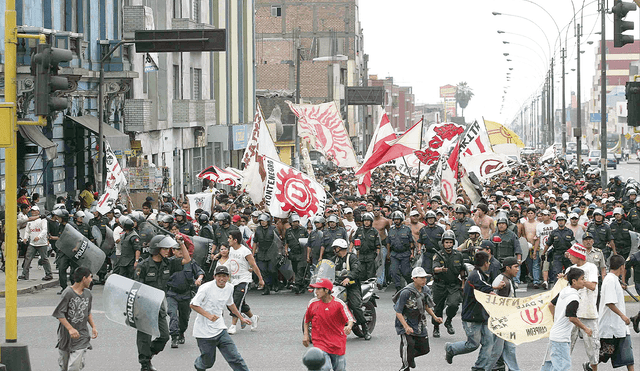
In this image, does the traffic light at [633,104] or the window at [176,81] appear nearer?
the traffic light at [633,104]

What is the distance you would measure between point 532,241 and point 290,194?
475 cm

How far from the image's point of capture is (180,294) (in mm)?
13164

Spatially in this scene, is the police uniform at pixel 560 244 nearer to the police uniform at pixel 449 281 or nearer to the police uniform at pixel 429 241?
the police uniform at pixel 429 241

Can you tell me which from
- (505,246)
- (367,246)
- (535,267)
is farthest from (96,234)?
(535,267)

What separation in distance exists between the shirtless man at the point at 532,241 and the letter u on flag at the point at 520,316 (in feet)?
27.4

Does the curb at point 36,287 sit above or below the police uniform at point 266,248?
below

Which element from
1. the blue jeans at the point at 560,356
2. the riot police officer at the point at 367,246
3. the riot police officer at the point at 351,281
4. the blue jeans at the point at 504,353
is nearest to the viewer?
the blue jeans at the point at 560,356

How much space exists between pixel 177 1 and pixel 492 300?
3258 centimetres

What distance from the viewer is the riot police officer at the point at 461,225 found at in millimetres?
17656

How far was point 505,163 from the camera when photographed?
29.3 meters

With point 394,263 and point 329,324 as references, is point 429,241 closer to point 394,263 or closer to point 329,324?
point 394,263

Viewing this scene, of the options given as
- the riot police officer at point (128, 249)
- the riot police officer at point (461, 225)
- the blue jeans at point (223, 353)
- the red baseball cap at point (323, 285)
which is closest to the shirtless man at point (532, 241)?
the riot police officer at point (461, 225)

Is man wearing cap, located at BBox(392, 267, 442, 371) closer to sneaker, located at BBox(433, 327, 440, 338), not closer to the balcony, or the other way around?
sneaker, located at BBox(433, 327, 440, 338)

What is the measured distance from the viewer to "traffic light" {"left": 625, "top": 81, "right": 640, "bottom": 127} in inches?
479
